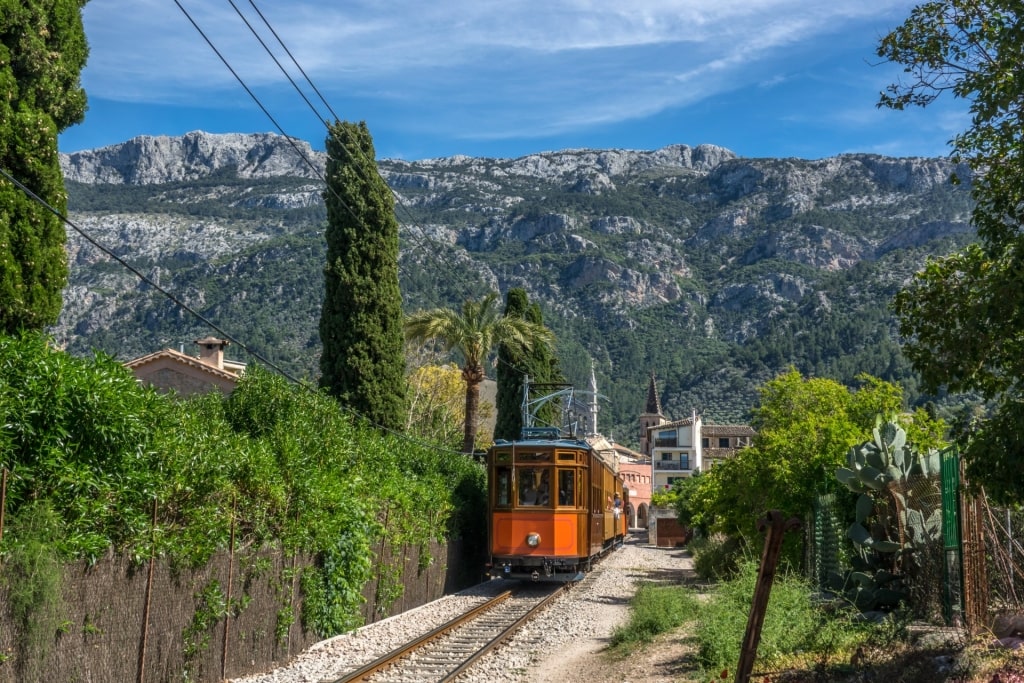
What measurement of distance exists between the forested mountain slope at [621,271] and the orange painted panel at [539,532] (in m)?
88.0

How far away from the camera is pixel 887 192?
183 m

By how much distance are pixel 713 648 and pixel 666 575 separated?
2047 cm

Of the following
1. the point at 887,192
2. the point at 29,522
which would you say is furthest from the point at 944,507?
the point at 887,192

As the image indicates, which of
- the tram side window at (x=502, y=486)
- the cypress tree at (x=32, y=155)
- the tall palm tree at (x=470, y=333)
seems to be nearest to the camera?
the cypress tree at (x=32, y=155)

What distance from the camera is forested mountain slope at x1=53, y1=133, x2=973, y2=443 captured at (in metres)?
→ 132

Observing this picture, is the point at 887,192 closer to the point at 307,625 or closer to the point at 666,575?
the point at 666,575

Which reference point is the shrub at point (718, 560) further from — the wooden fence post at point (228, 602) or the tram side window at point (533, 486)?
the wooden fence post at point (228, 602)

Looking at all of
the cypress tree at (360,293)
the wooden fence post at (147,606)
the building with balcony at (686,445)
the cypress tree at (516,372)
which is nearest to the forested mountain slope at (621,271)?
the building with balcony at (686,445)

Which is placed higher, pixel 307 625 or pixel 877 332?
pixel 877 332

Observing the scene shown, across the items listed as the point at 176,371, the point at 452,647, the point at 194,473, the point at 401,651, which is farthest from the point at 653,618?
the point at 176,371


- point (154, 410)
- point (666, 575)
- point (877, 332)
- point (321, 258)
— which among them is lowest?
point (666, 575)

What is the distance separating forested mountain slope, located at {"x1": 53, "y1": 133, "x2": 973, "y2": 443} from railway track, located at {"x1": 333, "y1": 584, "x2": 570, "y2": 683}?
92.1 meters

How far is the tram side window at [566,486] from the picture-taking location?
2381 cm

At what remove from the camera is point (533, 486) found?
941 inches
